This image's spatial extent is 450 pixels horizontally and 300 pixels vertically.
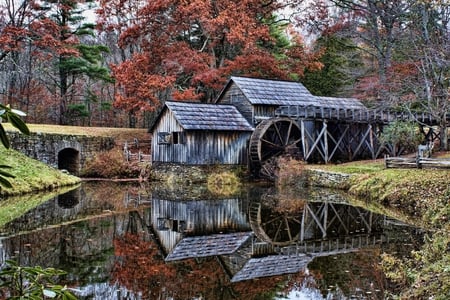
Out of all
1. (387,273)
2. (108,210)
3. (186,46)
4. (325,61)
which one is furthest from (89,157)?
(387,273)

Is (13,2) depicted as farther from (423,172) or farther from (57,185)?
(423,172)

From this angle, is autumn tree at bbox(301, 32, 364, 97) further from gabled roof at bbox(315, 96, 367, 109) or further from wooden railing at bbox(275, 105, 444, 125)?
wooden railing at bbox(275, 105, 444, 125)

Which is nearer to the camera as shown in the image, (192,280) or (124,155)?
(192,280)

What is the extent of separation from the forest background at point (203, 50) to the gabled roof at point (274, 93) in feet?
8.27

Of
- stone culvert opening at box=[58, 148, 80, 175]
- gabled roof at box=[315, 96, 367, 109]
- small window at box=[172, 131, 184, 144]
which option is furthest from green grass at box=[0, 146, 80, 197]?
gabled roof at box=[315, 96, 367, 109]

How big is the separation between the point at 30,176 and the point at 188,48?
13.2 meters

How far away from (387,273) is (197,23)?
82.1ft

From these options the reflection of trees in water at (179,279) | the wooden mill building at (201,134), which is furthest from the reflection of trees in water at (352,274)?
the wooden mill building at (201,134)

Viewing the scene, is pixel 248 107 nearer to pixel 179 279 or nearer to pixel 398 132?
pixel 398 132

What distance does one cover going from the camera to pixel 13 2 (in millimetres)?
29391

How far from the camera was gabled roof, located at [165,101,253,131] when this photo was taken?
2322 centimetres

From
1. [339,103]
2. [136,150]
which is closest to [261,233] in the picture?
[136,150]

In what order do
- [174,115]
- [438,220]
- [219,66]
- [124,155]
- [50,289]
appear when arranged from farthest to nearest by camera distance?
1. [219,66]
2. [124,155]
3. [174,115]
4. [438,220]
5. [50,289]

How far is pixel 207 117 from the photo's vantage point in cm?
2391
